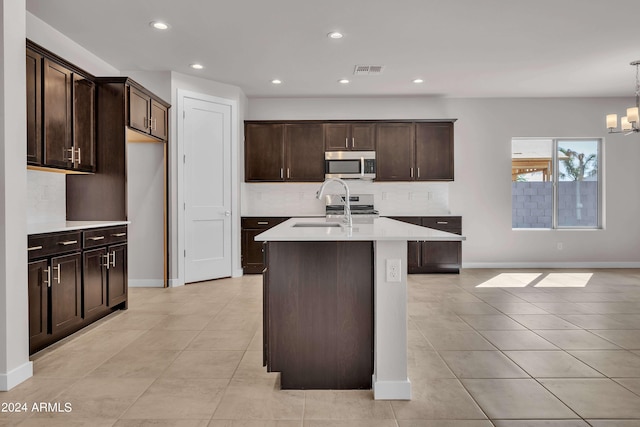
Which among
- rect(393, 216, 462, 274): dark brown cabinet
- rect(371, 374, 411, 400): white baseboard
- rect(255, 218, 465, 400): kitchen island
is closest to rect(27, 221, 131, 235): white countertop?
rect(255, 218, 465, 400): kitchen island

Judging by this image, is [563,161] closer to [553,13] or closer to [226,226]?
[553,13]

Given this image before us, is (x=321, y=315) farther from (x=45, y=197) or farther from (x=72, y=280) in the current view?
(x=45, y=197)

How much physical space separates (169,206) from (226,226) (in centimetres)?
89

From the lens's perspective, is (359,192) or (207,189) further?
(359,192)

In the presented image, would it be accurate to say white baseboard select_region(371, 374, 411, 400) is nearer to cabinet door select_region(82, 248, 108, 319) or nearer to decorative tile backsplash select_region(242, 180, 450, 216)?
cabinet door select_region(82, 248, 108, 319)

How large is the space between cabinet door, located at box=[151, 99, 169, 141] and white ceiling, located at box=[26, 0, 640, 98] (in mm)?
535

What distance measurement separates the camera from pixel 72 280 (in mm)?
3346

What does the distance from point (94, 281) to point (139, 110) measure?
1.89 m

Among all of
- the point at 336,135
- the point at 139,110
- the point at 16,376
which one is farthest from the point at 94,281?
the point at 336,135

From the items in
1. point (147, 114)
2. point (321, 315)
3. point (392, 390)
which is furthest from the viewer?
point (147, 114)

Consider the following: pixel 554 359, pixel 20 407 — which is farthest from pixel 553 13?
pixel 20 407

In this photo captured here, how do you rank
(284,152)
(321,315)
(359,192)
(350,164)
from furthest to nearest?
(359,192)
(284,152)
(350,164)
(321,315)

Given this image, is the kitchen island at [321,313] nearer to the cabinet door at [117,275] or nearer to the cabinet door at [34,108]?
A: the cabinet door at [34,108]

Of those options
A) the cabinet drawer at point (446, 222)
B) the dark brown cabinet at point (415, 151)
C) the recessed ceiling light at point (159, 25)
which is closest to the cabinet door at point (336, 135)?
the dark brown cabinet at point (415, 151)
